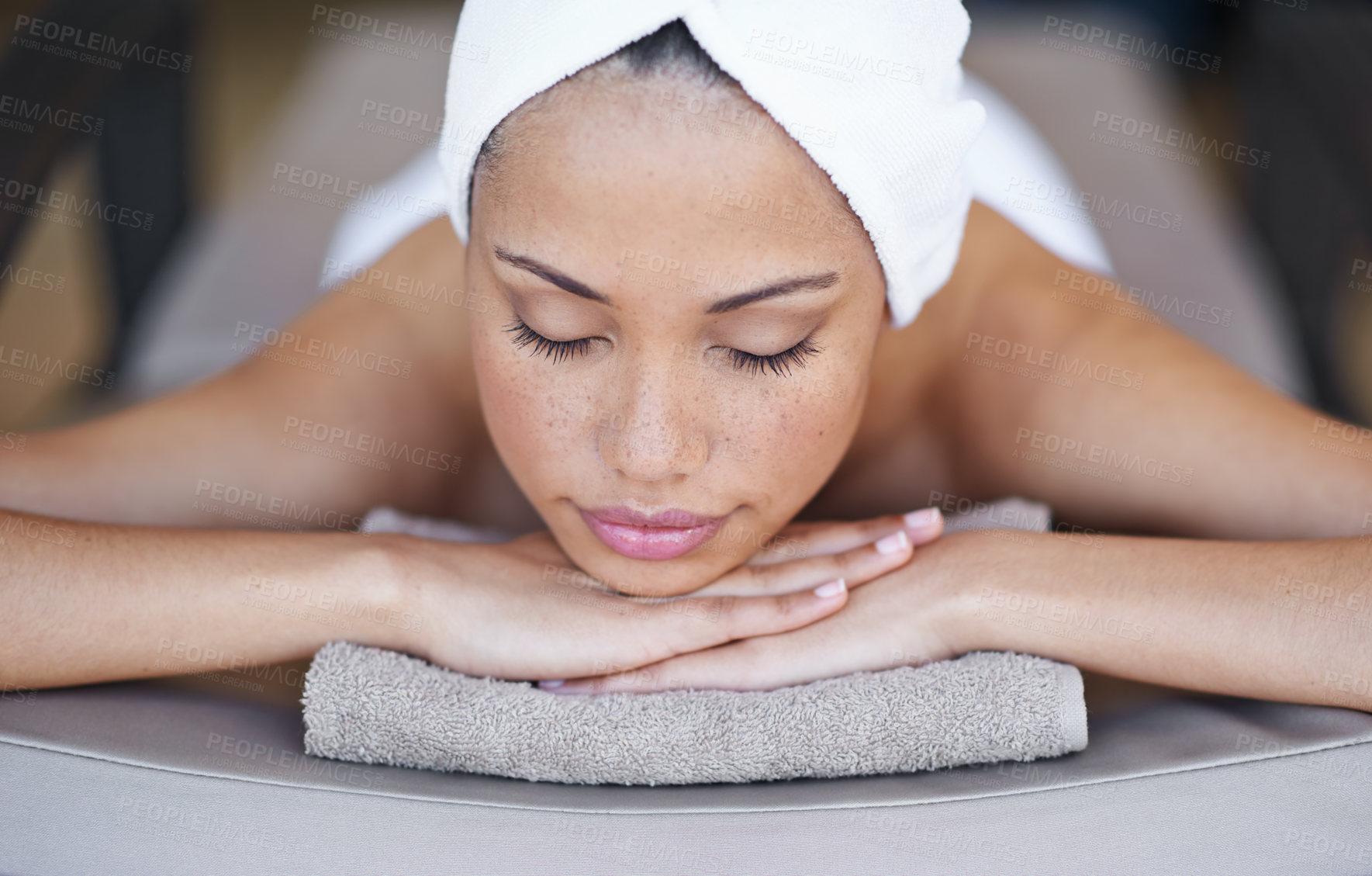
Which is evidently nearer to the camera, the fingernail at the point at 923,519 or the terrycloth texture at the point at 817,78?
the terrycloth texture at the point at 817,78

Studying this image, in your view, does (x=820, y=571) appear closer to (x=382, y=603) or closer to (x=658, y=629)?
(x=658, y=629)

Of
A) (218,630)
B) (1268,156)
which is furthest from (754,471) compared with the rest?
(1268,156)

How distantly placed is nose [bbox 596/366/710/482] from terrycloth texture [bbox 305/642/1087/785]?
19cm

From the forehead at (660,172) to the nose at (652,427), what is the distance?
3.9 inches

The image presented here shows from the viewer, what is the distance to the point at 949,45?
3.06 ft

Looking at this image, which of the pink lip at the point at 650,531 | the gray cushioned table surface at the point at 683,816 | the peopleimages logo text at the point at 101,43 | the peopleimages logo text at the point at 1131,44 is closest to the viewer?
the gray cushioned table surface at the point at 683,816

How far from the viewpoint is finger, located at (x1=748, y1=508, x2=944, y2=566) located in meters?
1.00

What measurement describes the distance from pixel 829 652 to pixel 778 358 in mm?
248

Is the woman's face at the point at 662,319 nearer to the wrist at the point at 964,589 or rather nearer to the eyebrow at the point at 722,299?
the eyebrow at the point at 722,299

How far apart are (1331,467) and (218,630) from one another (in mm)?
969

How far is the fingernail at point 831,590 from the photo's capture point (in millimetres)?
940

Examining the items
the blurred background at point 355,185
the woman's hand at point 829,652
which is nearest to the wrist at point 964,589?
the woman's hand at point 829,652

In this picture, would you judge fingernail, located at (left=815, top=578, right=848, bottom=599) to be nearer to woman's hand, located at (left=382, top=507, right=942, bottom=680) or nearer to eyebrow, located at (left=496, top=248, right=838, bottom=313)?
woman's hand, located at (left=382, top=507, right=942, bottom=680)

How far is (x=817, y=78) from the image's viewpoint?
2.69ft
